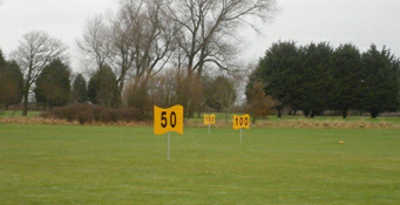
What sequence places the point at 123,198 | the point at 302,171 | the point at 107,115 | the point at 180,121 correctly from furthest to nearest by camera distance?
the point at 107,115 → the point at 180,121 → the point at 302,171 → the point at 123,198

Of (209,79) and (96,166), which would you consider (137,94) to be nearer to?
(209,79)

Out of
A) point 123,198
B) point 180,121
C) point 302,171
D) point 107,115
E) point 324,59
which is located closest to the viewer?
point 123,198

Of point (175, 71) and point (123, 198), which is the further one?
point (175, 71)

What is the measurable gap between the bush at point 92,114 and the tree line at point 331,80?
22.0 metres

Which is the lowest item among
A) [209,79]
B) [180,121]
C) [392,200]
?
[392,200]

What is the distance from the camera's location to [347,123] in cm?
4953

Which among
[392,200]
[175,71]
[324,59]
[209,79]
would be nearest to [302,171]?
[392,200]

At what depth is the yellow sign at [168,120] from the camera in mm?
15820

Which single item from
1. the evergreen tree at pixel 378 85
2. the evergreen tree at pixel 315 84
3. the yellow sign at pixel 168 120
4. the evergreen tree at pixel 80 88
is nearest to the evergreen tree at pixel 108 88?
the evergreen tree at pixel 315 84

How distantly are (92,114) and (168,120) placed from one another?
33.4 metres

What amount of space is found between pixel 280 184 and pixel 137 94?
3877 cm

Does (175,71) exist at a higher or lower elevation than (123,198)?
higher

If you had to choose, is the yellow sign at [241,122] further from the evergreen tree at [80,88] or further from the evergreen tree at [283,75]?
the evergreen tree at [80,88]

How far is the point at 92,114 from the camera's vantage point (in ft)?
157
